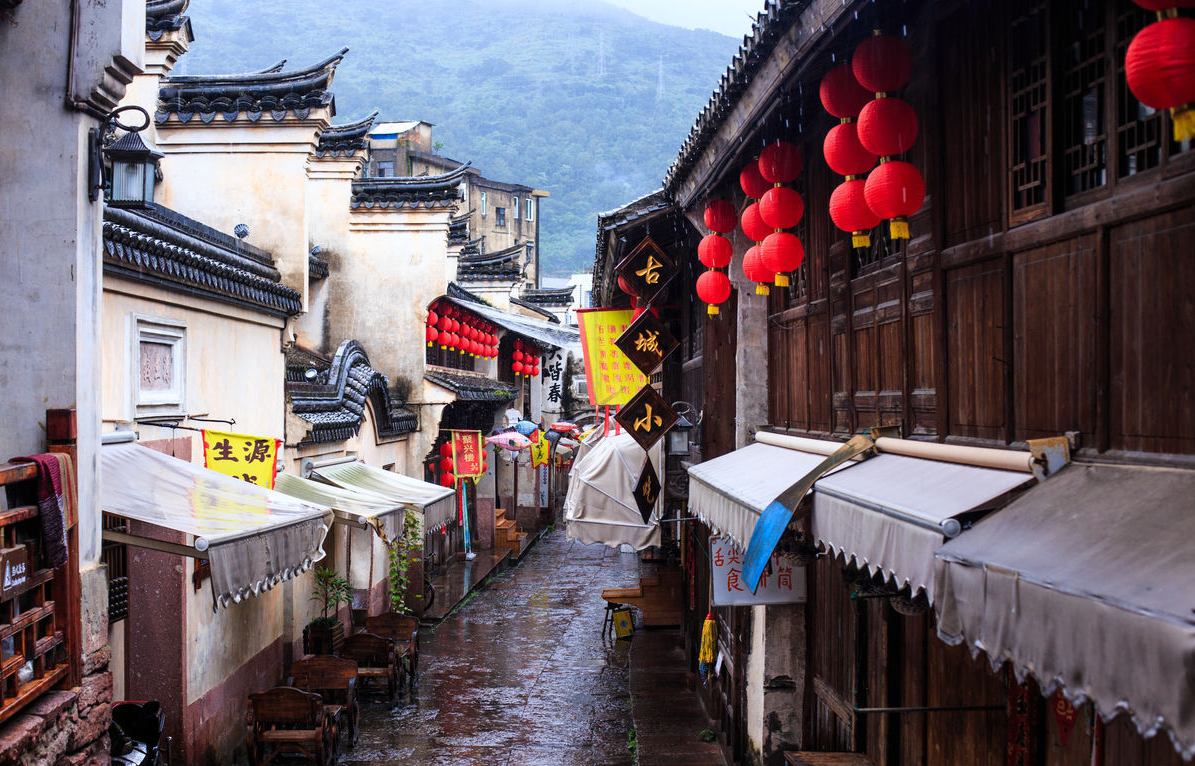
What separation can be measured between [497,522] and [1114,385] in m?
30.5

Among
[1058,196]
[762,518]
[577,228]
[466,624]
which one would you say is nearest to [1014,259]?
[1058,196]

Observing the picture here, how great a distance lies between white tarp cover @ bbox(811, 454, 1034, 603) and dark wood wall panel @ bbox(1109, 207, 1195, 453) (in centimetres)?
64

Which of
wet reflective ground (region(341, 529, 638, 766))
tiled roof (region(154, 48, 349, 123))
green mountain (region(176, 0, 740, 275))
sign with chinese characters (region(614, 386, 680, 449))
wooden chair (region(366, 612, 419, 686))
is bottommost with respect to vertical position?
wet reflective ground (region(341, 529, 638, 766))

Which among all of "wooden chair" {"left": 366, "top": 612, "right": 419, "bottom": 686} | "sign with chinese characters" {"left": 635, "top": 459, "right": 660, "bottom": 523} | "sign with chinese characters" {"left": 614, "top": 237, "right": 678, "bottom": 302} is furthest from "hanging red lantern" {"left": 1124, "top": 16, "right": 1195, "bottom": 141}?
"wooden chair" {"left": 366, "top": 612, "right": 419, "bottom": 686}

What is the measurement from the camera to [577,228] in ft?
441

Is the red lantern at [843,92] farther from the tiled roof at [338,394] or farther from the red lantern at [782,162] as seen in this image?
the tiled roof at [338,394]

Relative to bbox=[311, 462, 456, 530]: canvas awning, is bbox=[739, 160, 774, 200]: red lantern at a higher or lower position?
higher

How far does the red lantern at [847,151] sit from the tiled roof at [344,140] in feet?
56.3

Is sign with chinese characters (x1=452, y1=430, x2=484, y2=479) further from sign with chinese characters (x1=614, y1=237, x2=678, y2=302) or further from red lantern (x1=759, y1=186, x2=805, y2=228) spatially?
red lantern (x1=759, y1=186, x2=805, y2=228)

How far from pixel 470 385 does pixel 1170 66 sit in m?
26.1

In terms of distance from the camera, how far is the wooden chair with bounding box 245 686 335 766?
12.3m

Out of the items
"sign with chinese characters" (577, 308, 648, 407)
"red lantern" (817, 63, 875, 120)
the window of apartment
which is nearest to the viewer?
"red lantern" (817, 63, 875, 120)

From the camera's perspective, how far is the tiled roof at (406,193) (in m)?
24.6

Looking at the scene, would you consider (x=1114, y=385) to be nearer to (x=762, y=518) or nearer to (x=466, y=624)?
(x=762, y=518)
